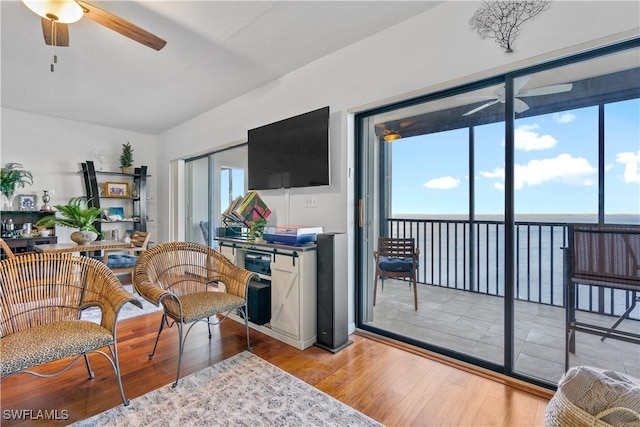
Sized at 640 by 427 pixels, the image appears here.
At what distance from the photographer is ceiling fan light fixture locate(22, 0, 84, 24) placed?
5.72 feet

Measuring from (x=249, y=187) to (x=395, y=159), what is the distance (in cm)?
181

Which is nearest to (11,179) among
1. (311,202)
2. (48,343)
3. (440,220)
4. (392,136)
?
(48,343)

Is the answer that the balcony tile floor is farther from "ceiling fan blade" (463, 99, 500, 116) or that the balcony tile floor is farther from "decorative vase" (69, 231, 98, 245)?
"decorative vase" (69, 231, 98, 245)

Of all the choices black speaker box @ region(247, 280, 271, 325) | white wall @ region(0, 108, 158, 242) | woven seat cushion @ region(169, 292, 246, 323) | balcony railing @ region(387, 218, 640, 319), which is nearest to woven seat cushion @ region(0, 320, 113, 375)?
woven seat cushion @ region(169, 292, 246, 323)

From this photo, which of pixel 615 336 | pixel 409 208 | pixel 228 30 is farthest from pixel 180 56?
pixel 615 336

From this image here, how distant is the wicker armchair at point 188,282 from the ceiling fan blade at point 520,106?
2324mm

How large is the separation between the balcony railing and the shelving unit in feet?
14.9

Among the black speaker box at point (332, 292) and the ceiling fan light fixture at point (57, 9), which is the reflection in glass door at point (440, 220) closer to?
the black speaker box at point (332, 292)

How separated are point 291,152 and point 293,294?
1.46m

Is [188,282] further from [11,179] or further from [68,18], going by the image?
[11,179]

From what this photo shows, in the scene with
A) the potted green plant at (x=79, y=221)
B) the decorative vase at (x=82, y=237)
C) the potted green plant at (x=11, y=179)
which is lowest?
the decorative vase at (x=82, y=237)

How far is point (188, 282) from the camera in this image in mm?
2641

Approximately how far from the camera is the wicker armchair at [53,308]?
5.06 feet

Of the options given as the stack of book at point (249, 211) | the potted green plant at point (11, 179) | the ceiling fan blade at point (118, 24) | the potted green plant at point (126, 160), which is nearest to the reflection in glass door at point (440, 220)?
the stack of book at point (249, 211)
